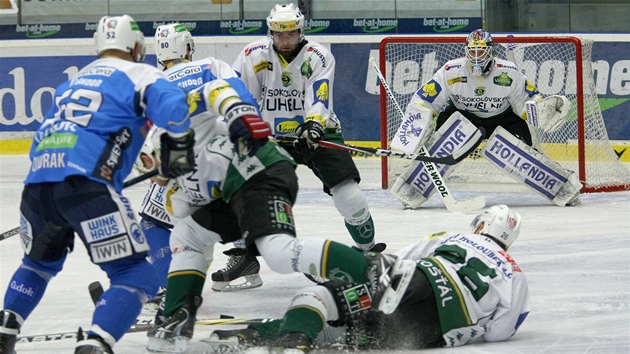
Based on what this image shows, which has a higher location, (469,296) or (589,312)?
(469,296)

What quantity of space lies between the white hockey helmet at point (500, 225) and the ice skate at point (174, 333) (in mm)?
987

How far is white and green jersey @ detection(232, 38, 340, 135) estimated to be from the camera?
17.0ft

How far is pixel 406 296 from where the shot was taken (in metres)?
3.29

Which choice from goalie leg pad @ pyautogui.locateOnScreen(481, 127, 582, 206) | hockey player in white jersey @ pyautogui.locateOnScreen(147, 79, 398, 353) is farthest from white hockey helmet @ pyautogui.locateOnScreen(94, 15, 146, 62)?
goalie leg pad @ pyautogui.locateOnScreen(481, 127, 582, 206)

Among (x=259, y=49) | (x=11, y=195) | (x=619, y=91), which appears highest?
(x=259, y=49)

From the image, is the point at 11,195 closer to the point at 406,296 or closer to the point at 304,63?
the point at 304,63

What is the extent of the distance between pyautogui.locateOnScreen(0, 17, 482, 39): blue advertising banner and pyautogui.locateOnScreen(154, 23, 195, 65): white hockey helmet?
192 inches

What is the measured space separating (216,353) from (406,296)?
0.62 m

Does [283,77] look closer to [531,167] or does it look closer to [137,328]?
Answer: [137,328]

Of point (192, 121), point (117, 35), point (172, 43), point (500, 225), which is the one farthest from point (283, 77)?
point (117, 35)

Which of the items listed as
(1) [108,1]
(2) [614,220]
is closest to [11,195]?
(1) [108,1]

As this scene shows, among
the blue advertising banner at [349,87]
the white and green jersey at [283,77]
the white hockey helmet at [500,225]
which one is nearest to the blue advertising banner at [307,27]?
the blue advertising banner at [349,87]

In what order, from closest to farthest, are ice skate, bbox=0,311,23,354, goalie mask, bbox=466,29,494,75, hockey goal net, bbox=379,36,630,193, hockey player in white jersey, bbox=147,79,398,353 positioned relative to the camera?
hockey player in white jersey, bbox=147,79,398,353, ice skate, bbox=0,311,23,354, goalie mask, bbox=466,29,494,75, hockey goal net, bbox=379,36,630,193

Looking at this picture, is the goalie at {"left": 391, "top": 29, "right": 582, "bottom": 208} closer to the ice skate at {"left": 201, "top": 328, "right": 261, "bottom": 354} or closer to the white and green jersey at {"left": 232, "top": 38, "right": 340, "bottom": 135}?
the white and green jersey at {"left": 232, "top": 38, "right": 340, "bottom": 135}
